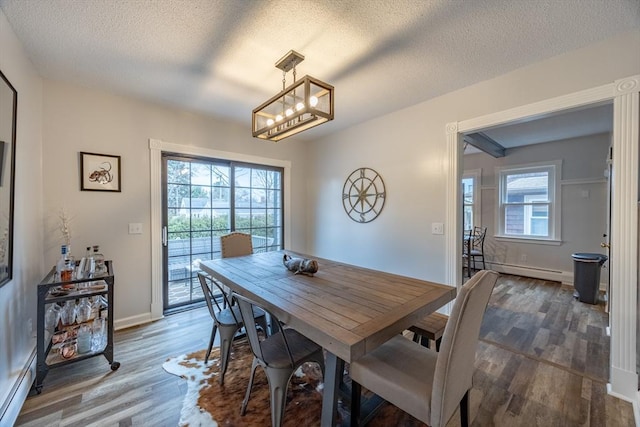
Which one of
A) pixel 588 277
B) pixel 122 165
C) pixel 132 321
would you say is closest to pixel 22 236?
pixel 122 165

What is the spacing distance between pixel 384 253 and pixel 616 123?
91.0 inches

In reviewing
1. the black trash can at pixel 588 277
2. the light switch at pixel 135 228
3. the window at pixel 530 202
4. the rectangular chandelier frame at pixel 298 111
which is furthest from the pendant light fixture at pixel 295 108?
the window at pixel 530 202

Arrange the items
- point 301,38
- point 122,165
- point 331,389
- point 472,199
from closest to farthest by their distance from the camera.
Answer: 1. point 331,389
2. point 301,38
3. point 122,165
4. point 472,199

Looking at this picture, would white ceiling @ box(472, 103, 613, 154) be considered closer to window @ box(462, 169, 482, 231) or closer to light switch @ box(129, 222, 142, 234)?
window @ box(462, 169, 482, 231)

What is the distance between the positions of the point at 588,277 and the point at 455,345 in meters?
3.93

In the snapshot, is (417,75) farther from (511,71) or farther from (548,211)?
(548,211)

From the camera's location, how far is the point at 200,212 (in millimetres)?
3479

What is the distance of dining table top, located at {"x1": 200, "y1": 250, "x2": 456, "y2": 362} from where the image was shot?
3.78 ft

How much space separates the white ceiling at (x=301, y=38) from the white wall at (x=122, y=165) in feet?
0.91

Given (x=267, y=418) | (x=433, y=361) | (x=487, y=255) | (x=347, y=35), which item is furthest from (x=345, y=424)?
(x=487, y=255)

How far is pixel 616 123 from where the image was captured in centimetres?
182

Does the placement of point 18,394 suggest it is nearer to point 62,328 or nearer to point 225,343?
point 62,328

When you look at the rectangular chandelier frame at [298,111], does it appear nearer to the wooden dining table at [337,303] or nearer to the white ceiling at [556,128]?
the wooden dining table at [337,303]

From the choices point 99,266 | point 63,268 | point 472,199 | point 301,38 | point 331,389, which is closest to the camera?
point 331,389
